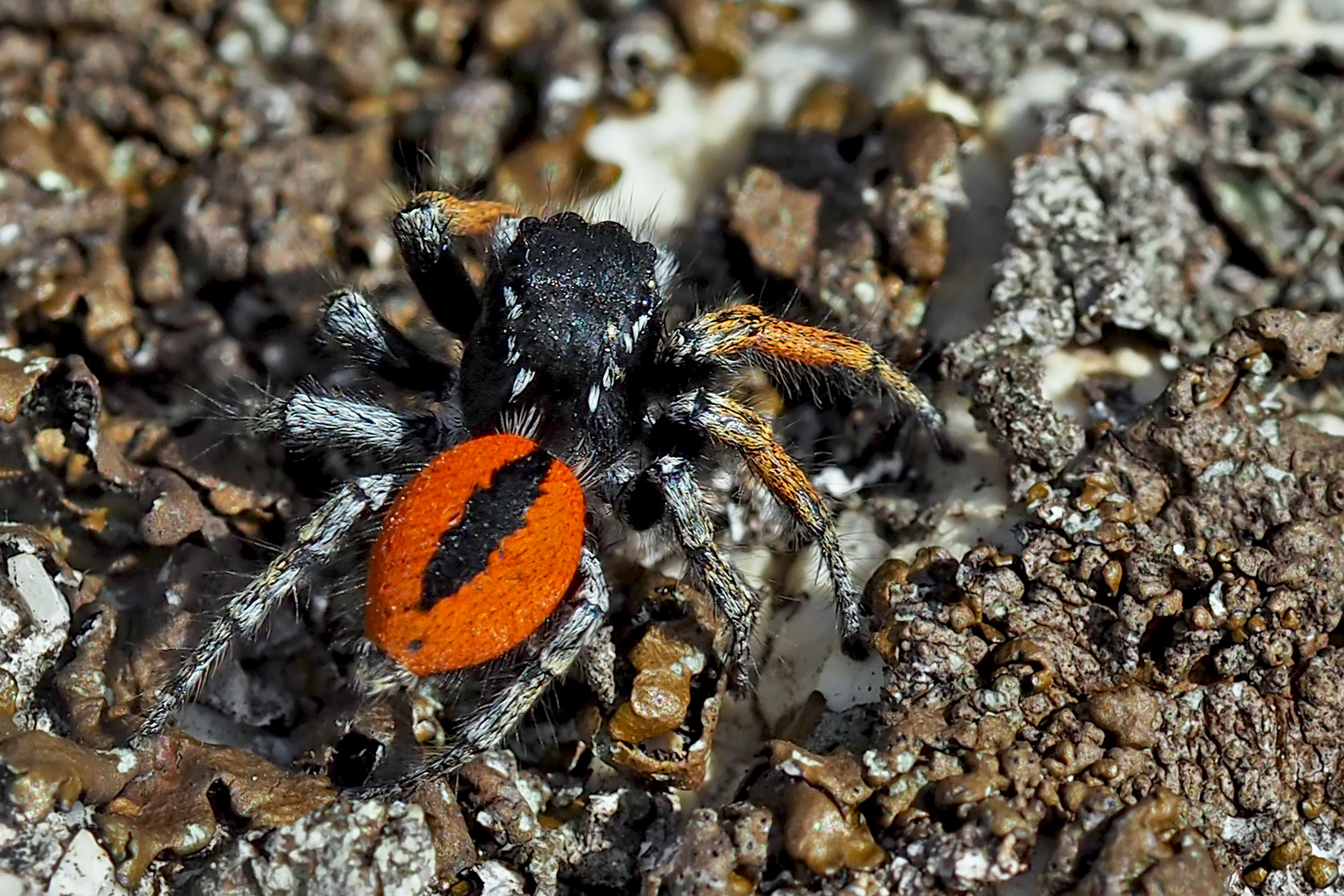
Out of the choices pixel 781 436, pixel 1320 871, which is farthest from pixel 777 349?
pixel 1320 871

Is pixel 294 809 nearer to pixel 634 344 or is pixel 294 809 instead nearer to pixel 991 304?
pixel 634 344

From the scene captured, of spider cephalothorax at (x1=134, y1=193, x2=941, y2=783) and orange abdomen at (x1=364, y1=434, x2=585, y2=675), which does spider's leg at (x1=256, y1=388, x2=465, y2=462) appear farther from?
orange abdomen at (x1=364, y1=434, x2=585, y2=675)

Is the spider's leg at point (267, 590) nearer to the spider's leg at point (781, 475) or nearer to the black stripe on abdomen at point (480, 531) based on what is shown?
the black stripe on abdomen at point (480, 531)

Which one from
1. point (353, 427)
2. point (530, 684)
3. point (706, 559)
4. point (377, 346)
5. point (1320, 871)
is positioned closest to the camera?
point (1320, 871)

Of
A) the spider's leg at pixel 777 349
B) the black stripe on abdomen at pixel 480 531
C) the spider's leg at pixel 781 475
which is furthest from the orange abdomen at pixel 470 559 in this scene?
the spider's leg at pixel 777 349

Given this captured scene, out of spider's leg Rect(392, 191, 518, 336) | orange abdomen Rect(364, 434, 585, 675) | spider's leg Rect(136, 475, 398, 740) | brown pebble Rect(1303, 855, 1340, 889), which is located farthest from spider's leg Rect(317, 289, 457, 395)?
brown pebble Rect(1303, 855, 1340, 889)

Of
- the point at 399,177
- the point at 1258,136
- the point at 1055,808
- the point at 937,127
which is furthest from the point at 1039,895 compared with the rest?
the point at 399,177

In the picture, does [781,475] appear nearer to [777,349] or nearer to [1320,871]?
[777,349]

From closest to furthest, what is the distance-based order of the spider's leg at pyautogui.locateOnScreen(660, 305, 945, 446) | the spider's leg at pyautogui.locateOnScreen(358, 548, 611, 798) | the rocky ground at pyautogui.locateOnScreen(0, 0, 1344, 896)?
1. the rocky ground at pyautogui.locateOnScreen(0, 0, 1344, 896)
2. the spider's leg at pyautogui.locateOnScreen(358, 548, 611, 798)
3. the spider's leg at pyautogui.locateOnScreen(660, 305, 945, 446)
